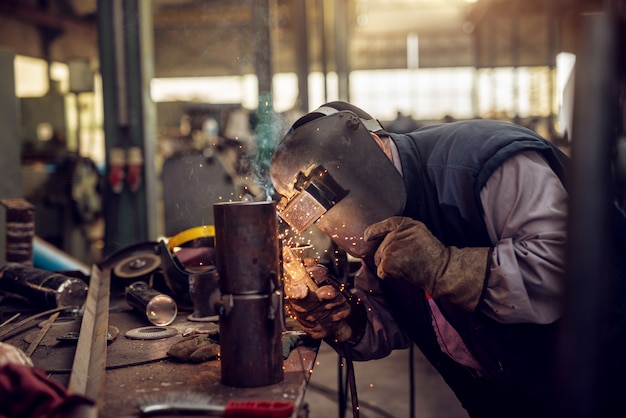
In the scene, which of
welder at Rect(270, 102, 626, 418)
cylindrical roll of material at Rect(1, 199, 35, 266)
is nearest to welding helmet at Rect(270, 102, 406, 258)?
welder at Rect(270, 102, 626, 418)

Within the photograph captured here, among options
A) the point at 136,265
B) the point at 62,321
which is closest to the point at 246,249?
the point at 62,321

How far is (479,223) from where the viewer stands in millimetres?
1831

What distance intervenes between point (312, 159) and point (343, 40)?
1056 centimetres

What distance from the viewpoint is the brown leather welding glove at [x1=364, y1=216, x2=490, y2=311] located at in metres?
1.64

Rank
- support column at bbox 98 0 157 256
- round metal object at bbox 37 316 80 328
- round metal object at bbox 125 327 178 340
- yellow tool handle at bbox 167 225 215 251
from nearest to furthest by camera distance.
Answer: round metal object at bbox 125 327 178 340 < round metal object at bbox 37 316 80 328 < yellow tool handle at bbox 167 225 215 251 < support column at bbox 98 0 157 256

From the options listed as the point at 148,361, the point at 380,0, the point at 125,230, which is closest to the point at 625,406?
the point at 148,361

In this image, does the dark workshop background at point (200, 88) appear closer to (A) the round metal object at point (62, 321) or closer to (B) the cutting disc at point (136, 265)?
(B) the cutting disc at point (136, 265)

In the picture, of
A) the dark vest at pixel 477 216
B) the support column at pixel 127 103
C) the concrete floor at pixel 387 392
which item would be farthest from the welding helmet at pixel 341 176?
the support column at pixel 127 103

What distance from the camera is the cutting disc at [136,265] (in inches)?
109

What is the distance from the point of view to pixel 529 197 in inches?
67.7

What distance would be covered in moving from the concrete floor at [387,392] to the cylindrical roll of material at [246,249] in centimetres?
249

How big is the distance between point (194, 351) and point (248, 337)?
29 centimetres

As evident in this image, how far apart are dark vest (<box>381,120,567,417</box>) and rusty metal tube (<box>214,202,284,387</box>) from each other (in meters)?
0.52

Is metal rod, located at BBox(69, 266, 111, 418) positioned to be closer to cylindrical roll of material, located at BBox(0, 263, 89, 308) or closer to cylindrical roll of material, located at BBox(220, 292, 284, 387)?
cylindrical roll of material, located at BBox(0, 263, 89, 308)
